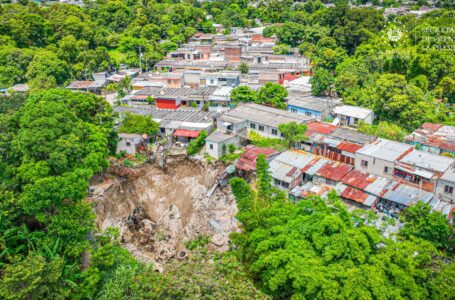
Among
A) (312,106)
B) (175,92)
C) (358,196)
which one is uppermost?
(175,92)

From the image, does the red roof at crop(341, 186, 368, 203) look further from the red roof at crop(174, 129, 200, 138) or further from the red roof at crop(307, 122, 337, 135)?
the red roof at crop(174, 129, 200, 138)

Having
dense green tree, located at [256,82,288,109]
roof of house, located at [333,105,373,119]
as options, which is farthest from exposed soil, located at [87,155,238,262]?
roof of house, located at [333,105,373,119]

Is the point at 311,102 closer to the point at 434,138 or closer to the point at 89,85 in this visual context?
the point at 434,138

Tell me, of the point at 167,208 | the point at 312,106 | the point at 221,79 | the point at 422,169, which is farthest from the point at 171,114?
the point at 422,169

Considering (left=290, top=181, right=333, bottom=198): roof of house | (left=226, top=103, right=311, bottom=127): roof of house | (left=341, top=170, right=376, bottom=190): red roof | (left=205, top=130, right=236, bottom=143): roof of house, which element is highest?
(left=226, top=103, right=311, bottom=127): roof of house

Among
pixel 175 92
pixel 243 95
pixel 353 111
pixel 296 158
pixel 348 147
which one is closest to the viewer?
pixel 348 147

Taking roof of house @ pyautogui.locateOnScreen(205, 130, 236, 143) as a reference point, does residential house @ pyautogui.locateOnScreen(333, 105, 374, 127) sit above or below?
above

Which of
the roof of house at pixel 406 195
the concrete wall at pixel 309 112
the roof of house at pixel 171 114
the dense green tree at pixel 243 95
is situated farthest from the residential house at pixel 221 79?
the roof of house at pixel 406 195
